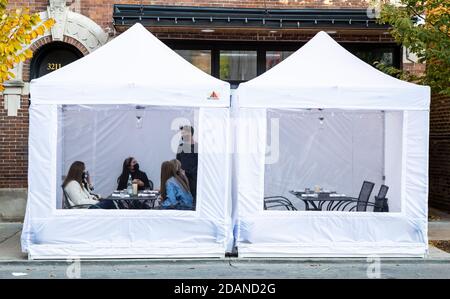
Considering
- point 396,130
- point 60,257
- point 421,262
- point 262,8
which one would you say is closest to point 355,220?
point 421,262

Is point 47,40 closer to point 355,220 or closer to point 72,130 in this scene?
point 72,130

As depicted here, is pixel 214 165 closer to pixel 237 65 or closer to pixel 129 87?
pixel 129 87

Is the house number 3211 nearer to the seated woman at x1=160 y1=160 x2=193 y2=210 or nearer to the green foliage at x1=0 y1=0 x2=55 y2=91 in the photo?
the green foliage at x1=0 y1=0 x2=55 y2=91

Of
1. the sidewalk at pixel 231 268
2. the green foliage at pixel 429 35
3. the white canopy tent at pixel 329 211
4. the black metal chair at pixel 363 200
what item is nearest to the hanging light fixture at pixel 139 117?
the white canopy tent at pixel 329 211

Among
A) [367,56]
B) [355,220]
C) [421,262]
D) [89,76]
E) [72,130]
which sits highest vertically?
[367,56]

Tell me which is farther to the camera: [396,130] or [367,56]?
[367,56]

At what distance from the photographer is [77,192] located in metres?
9.13

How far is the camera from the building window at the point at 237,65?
13.6 m

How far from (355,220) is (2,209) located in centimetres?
811

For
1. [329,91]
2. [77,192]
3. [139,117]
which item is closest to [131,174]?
[139,117]

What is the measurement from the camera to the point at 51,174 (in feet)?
28.3

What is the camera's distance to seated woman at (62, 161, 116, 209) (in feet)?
29.8

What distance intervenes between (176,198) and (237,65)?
547cm

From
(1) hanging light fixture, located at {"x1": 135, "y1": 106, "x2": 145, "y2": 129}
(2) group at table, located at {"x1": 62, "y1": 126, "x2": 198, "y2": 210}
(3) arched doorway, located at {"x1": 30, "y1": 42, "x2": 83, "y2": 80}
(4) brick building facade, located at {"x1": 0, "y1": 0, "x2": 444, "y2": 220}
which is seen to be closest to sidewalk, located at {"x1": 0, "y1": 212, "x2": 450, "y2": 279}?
(2) group at table, located at {"x1": 62, "y1": 126, "x2": 198, "y2": 210}
